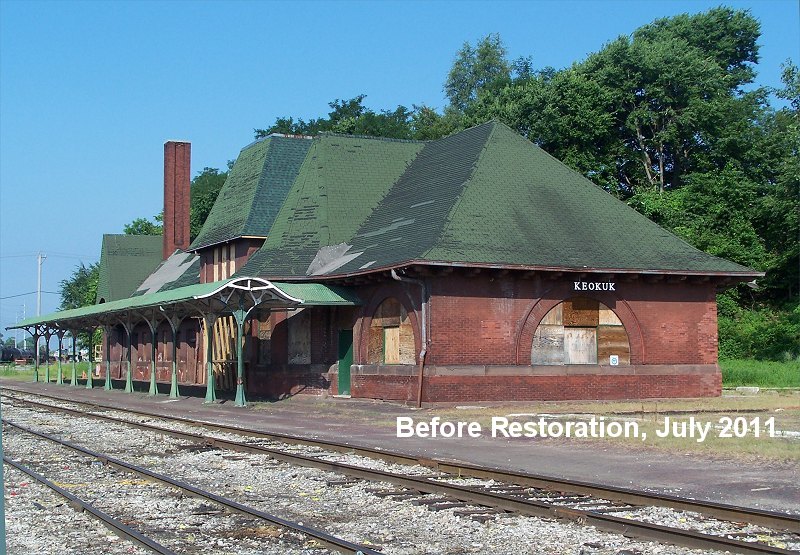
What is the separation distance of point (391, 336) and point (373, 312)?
118 cm

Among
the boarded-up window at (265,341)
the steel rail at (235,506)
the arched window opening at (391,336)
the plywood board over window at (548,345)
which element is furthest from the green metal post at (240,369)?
the steel rail at (235,506)

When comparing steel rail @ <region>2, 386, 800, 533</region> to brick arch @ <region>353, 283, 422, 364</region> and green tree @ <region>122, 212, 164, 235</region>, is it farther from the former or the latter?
green tree @ <region>122, 212, 164, 235</region>

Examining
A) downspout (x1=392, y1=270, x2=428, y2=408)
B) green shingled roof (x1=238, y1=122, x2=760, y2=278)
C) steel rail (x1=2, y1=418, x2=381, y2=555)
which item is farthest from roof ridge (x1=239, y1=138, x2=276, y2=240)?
steel rail (x1=2, y1=418, x2=381, y2=555)

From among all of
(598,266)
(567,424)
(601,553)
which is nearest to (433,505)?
(601,553)

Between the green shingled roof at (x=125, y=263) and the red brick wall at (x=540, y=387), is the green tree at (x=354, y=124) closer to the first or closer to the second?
the green shingled roof at (x=125, y=263)

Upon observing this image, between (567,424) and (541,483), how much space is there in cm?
899

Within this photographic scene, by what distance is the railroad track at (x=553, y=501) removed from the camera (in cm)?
903

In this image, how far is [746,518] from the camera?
31.8 ft

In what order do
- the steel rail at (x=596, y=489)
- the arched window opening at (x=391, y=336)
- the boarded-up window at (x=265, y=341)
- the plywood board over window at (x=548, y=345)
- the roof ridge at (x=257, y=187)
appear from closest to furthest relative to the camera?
the steel rail at (x=596, y=489)
the arched window opening at (x=391, y=336)
the plywood board over window at (x=548, y=345)
the boarded-up window at (x=265, y=341)
the roof ridge at (x=257, y=187)

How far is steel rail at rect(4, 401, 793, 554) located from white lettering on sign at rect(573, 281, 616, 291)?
1528cm

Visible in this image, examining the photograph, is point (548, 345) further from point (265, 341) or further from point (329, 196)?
point (329, 196)

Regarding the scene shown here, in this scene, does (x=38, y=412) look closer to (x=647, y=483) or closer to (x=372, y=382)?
(x=372, y=382)

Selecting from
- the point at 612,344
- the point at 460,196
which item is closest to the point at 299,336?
the point at 460,196

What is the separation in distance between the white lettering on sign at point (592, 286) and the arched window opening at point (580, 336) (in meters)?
0.36
